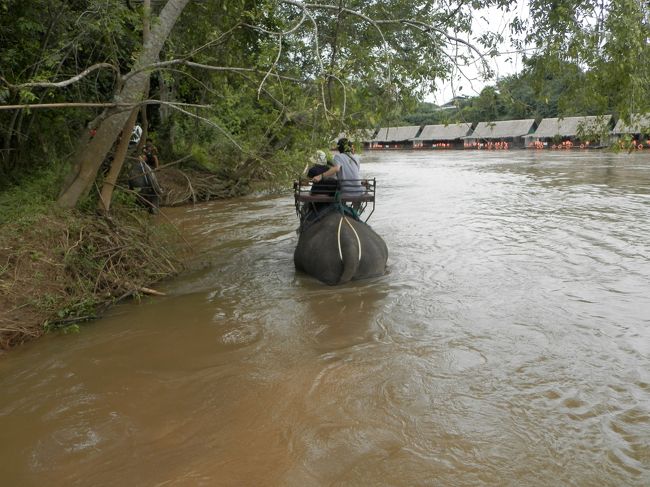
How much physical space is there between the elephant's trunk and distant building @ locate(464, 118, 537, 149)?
47.4 meters

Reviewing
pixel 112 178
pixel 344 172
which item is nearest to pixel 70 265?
pixel 112 178

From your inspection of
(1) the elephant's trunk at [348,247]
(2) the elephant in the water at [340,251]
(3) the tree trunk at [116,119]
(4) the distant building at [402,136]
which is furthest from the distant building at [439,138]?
(3) the tree trunk at [116,119]

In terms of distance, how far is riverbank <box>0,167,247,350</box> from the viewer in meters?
5.72

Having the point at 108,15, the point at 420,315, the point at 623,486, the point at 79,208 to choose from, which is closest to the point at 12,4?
the point at 108,15

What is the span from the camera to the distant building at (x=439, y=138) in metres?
57.7

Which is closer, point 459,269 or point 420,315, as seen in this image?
point 420,315

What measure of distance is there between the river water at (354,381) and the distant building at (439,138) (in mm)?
50397

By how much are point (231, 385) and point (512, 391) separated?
7.96ft

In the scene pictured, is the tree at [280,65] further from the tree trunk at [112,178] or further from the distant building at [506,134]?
the distant building at [506,134]

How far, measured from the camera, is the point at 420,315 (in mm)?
6590

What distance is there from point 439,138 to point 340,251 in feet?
177

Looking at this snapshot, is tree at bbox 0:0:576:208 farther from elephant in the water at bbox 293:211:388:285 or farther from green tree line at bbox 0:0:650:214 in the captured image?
elephant in the water at bbox 293:211:388:285

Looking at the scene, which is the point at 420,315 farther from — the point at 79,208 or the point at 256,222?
the point at 256,222

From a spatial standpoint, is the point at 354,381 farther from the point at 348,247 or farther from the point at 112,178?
the point at 112,178
